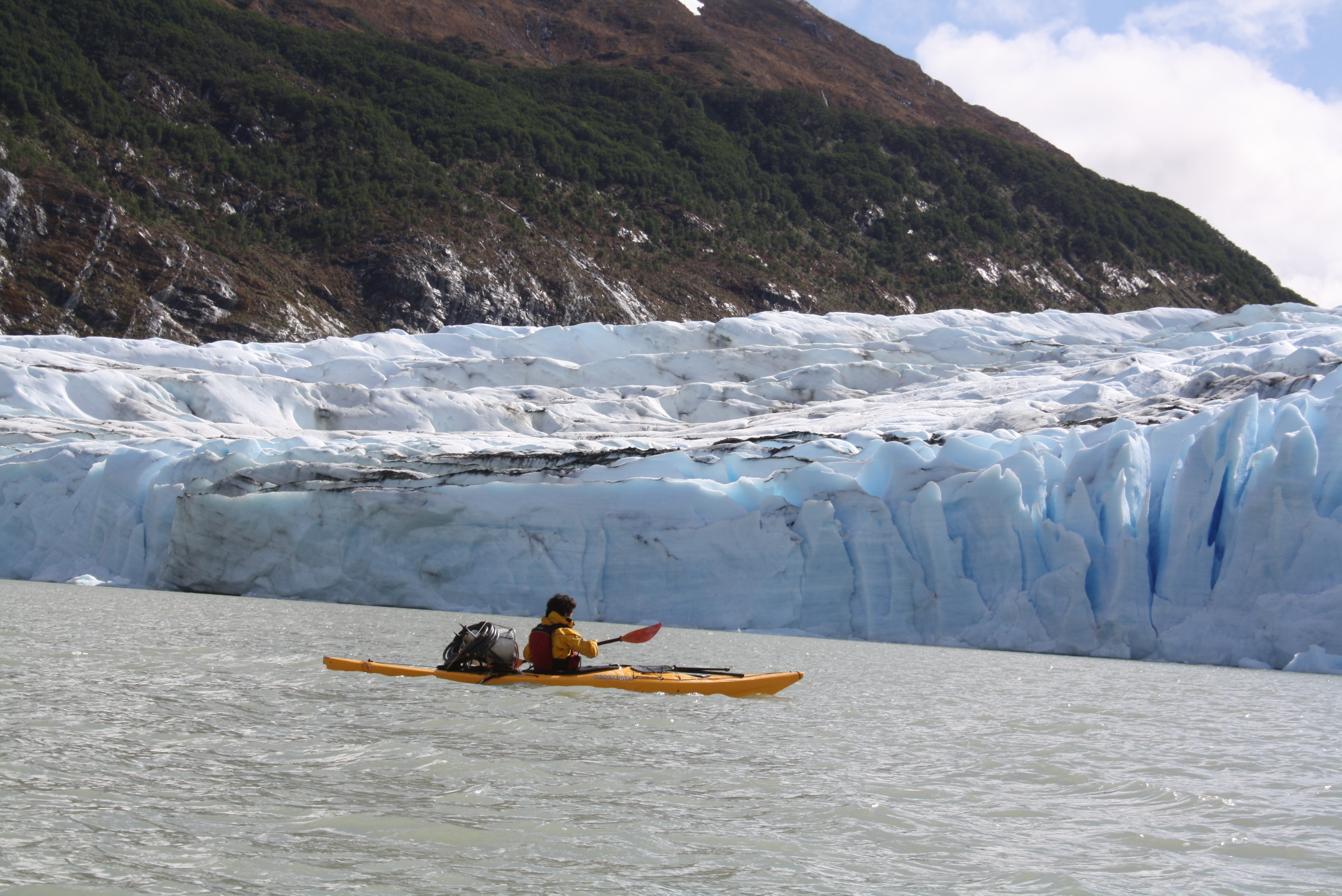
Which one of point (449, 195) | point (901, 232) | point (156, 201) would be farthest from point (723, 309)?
point (156, 201)

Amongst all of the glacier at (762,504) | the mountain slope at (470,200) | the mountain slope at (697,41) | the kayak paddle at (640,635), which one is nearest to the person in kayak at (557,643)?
the kayak paddle at (640,635)

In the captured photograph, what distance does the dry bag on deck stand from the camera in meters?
7.73

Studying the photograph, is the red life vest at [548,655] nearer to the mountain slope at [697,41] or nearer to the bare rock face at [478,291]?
the bare rock face at [478,291]

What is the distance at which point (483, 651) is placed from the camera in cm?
774

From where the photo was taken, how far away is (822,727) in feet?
21.2

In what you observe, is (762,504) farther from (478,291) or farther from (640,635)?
(478,291)

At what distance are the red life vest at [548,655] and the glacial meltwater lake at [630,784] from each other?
16 centimetres

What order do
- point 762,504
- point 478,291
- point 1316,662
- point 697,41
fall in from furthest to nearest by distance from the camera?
point 697,41 < point 478,291 < point 762,504 < point 1316,662

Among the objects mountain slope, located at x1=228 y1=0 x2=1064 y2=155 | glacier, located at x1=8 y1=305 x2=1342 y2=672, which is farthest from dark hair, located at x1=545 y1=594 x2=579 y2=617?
mountain slope, located at x1=228 y1=0 x2=1064 y2=155

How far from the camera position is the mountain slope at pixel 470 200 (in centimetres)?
3759

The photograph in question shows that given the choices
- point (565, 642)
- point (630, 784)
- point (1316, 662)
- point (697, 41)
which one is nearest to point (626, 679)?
point (565, 642)

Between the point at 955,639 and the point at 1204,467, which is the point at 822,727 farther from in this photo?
the point at 1204,467

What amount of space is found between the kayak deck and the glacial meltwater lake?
9cm

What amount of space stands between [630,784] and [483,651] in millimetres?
3108
